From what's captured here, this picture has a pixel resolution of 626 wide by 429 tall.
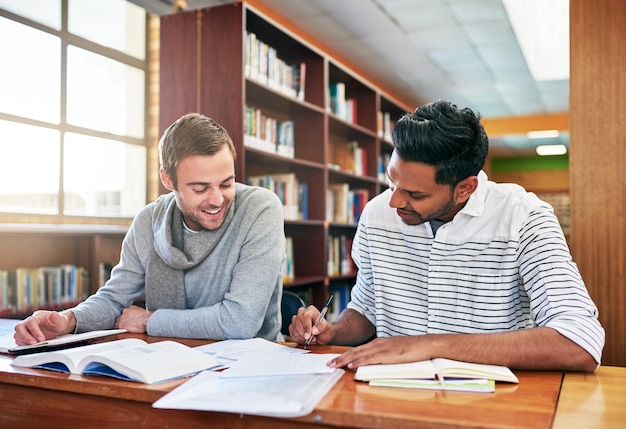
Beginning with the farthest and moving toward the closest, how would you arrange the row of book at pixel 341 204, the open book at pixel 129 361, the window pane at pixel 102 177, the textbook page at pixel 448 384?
the row of book at pixel 341 204, the window pane at pixel 102 177, the open book at pixel 129 361, the textbook page at pixel 448 384

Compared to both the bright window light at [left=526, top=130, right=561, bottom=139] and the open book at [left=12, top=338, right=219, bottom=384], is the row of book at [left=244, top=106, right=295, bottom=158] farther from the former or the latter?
the bright window light at [left=526, top=130, right=561, bottom=139]

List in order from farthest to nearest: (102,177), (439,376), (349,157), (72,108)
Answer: (349,157)
(102,177)
(72,108)
(439,376)

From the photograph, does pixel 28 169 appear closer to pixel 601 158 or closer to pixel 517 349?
pixel 601 158

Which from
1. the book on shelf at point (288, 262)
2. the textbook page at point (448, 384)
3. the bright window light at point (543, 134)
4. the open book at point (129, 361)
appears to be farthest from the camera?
the bright window light at point (543, 134)

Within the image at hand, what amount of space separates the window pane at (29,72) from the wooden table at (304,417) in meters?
2.86

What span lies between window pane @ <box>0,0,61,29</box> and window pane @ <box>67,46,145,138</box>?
202 mm

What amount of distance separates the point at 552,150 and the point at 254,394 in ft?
36.0

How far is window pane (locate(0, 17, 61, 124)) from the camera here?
3719 mm

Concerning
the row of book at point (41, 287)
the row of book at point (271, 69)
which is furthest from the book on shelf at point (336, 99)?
the row of book at point (41, 287)

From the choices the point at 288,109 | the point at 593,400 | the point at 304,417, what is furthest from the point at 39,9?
the point at 593,400

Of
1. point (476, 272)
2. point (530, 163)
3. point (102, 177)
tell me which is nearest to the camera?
point (476, 272)

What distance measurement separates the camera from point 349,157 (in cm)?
515

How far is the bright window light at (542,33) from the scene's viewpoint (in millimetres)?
5012

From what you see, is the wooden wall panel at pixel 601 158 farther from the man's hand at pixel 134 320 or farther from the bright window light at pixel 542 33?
the bright window light at pixel 542 33
